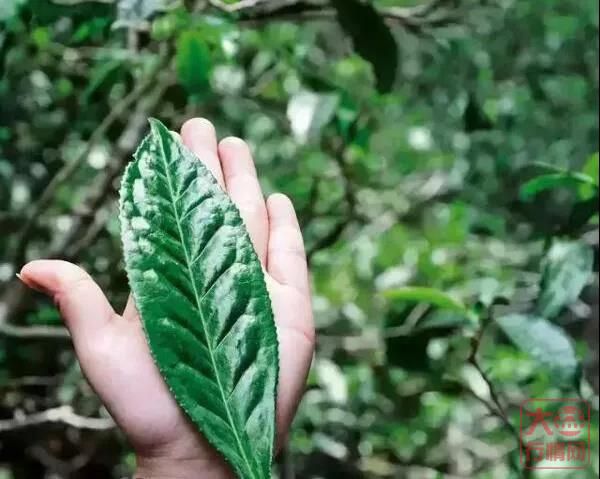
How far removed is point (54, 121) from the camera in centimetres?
116

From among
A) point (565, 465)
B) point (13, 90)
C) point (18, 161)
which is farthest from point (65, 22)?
point (565, 465)

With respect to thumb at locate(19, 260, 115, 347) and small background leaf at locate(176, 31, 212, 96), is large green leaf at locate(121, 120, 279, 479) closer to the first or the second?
thumb at locate(19, 260, 115, 347)

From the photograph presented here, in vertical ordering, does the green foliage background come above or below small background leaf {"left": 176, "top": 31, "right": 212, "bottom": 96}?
below

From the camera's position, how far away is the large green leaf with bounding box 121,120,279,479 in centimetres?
40

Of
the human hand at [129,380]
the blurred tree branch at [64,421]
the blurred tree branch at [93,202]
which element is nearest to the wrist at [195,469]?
the human hand at [129,380]

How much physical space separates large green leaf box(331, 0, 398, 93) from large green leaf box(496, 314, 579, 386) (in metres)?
0.28

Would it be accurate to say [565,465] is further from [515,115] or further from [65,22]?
[65,22]

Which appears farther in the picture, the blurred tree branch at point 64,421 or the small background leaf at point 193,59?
the blurred tree branch at point 64,421

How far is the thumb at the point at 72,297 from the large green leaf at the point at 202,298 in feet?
0.21

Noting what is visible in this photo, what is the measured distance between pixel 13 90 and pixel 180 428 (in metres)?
0.80

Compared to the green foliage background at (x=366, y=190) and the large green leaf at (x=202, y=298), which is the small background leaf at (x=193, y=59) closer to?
the green foliage background at (x=366, y=190)

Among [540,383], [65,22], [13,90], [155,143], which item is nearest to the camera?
[155,143]

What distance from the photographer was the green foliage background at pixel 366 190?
0.79 m

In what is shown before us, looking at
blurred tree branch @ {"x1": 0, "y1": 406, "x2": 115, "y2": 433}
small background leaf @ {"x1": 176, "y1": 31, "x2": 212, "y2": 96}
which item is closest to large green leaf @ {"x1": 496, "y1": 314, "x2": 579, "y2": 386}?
small background leaf @ {"x1": 176, "y1": 31, "x2": 212, "y2": 96}
